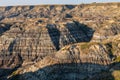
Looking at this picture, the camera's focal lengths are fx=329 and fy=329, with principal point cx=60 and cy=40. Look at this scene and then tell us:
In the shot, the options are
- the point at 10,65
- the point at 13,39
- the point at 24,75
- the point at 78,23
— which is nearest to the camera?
the point at 24,75

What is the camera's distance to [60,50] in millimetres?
113312

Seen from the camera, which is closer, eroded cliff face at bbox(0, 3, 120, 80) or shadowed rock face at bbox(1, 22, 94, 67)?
eroded cliff face at bbox(0, 3, 120, 80)

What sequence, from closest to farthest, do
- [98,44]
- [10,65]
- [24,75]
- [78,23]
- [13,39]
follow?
[24,75] → [98,44] → [10,65] → [13,39] → [78,23]

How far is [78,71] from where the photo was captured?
106 meters

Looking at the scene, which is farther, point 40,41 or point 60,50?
point 40,41

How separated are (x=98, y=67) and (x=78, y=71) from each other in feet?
21.8

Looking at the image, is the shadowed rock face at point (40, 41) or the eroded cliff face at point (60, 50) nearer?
the eroded cliff face at point (60, 50)

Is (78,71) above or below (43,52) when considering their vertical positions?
above

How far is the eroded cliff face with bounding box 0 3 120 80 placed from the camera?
106 m

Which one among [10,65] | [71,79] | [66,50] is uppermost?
[66,50]

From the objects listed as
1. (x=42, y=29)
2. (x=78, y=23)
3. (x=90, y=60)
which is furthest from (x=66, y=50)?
(x=78, y=23)

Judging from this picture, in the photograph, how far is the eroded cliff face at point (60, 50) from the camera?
347 feet

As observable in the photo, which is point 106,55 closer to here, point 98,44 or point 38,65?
point 98,44

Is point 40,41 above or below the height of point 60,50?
below
